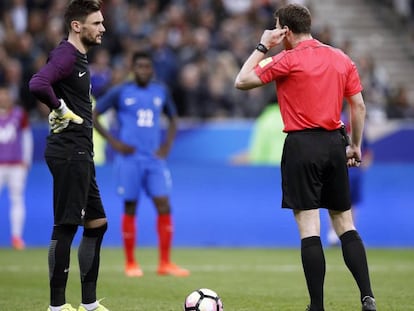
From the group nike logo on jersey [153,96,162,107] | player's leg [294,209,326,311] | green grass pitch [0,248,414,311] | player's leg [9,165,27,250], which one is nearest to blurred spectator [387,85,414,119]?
green grass pitch [0,248,414,311]

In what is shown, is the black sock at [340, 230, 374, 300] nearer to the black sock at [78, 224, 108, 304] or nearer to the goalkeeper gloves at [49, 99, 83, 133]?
the black sock at [78, 224, 108, 304]

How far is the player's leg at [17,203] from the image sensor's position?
1655 cm

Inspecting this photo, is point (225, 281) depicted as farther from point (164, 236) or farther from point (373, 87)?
point (373, 87)

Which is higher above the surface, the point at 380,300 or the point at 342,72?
the point at 342,72

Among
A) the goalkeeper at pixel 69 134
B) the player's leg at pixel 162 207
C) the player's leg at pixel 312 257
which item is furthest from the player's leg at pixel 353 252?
the player's leg at pixel 162 207

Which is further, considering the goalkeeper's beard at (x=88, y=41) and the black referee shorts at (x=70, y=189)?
the goalkeeper's beard at (x=88, y=41)

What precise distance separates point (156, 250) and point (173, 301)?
22.3 feet

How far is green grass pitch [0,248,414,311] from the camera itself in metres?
9.67

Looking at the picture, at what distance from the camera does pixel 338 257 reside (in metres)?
15.2

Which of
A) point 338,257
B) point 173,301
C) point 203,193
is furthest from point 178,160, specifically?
point 173,301

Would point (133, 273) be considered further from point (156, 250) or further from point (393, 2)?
point (393, 2)

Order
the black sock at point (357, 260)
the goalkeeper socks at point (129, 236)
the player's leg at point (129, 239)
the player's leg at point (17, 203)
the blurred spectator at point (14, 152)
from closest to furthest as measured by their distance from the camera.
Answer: the black sock at point (357, 260)
the player's leg at point (129, 239)
the goalkeeper socks at point (129, 236)
the player's leg at point (17, 203)
the blurred spectator at point (14, 152)

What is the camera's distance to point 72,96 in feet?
27.5

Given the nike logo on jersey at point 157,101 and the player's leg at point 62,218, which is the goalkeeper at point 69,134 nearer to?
the player's leg at point 62,218
